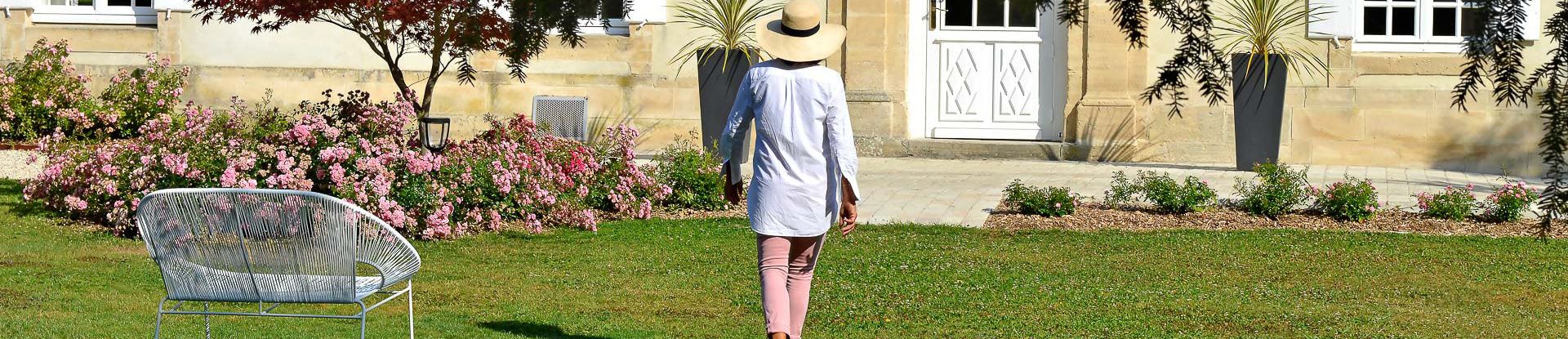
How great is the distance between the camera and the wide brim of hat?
4.56 m

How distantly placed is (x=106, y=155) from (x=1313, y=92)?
29.7 ft

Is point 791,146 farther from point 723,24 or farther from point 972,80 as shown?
point 972,80

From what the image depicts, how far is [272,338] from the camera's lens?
17.1ft

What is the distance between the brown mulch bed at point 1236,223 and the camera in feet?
28.3

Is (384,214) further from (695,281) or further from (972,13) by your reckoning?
(972,13)

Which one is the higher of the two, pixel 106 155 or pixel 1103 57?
pixel 1103 57

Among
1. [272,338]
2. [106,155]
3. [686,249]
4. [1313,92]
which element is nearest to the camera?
[272,338]

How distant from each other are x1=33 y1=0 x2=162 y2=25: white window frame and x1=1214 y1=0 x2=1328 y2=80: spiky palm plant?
9.21m

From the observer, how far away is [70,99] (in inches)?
536

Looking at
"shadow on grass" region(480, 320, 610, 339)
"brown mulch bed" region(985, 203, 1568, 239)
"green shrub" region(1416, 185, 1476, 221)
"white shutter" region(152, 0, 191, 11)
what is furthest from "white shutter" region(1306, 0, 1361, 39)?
"white shutter" region(152, 0, 191, 11)

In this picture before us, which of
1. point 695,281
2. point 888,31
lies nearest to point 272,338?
point 695,281

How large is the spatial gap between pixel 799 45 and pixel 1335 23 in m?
9.33

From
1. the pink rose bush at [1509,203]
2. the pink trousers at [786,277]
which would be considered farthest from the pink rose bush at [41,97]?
the pink rose bush at [1509,203]

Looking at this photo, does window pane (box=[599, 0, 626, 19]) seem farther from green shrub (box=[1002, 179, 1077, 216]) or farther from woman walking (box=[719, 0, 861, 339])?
green shrub (box=[1002, 179, 1077, 216])
